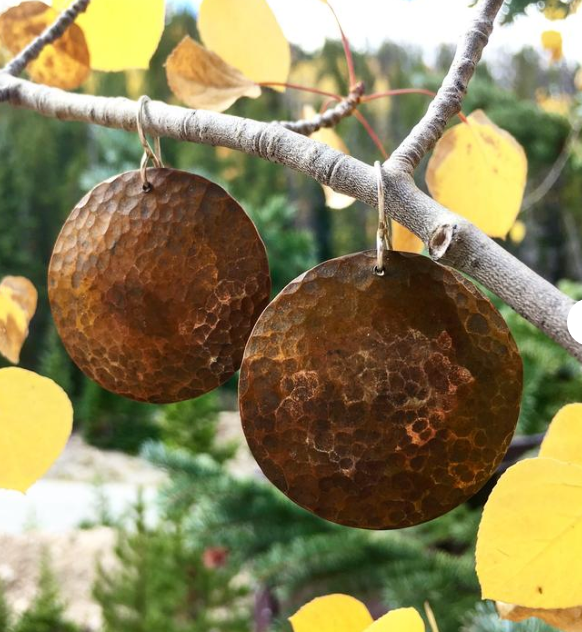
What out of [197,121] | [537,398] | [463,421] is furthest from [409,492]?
[537,398]

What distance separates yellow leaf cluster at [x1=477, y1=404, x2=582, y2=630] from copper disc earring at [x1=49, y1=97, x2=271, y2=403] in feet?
0.49

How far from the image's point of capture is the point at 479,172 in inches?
16.5

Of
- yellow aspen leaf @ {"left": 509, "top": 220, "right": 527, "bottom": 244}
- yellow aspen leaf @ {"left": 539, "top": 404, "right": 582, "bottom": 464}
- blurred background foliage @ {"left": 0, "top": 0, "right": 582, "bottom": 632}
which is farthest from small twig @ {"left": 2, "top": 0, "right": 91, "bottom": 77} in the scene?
yellow aspen leaf @ {"left": 509, "top": 220, "right": 527, "bottom": 244}

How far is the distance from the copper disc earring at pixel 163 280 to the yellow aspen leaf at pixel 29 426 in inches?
1.4

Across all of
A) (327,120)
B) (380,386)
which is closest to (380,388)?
(380,386)

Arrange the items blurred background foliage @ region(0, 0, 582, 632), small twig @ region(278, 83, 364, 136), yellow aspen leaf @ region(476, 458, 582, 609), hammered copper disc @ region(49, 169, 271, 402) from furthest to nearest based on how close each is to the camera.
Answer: blurred background foliage @ region(0, 0, 582, 632) → small twig @ region(278, 83, 364, 136) → hammered copper disc @ region(49, 169, 271, 402) → yellow aspen leaf @ region(476, 458, 582, 609)

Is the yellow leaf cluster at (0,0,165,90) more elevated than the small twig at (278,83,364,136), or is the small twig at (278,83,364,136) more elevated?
the yellow leaf cluster at (0,0,165,90)

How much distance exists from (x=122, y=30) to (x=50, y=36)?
41 millimetres

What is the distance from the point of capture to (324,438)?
0.86ft

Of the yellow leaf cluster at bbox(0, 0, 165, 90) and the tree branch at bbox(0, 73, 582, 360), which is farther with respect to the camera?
the yellow leaf cluster at bbox(0, 0, 165, 90)

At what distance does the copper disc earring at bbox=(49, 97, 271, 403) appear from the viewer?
0.33m

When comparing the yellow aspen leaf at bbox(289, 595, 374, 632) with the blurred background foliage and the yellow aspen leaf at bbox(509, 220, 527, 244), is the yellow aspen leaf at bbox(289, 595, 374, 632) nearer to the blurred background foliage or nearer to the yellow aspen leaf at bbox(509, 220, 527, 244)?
the blurred background foliage

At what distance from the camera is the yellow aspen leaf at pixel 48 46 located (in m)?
0.47

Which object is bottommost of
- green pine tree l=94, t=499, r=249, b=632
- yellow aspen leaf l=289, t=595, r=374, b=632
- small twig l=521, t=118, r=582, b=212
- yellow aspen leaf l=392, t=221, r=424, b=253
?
green pine tree l=94, t=499, r=249, b=632
